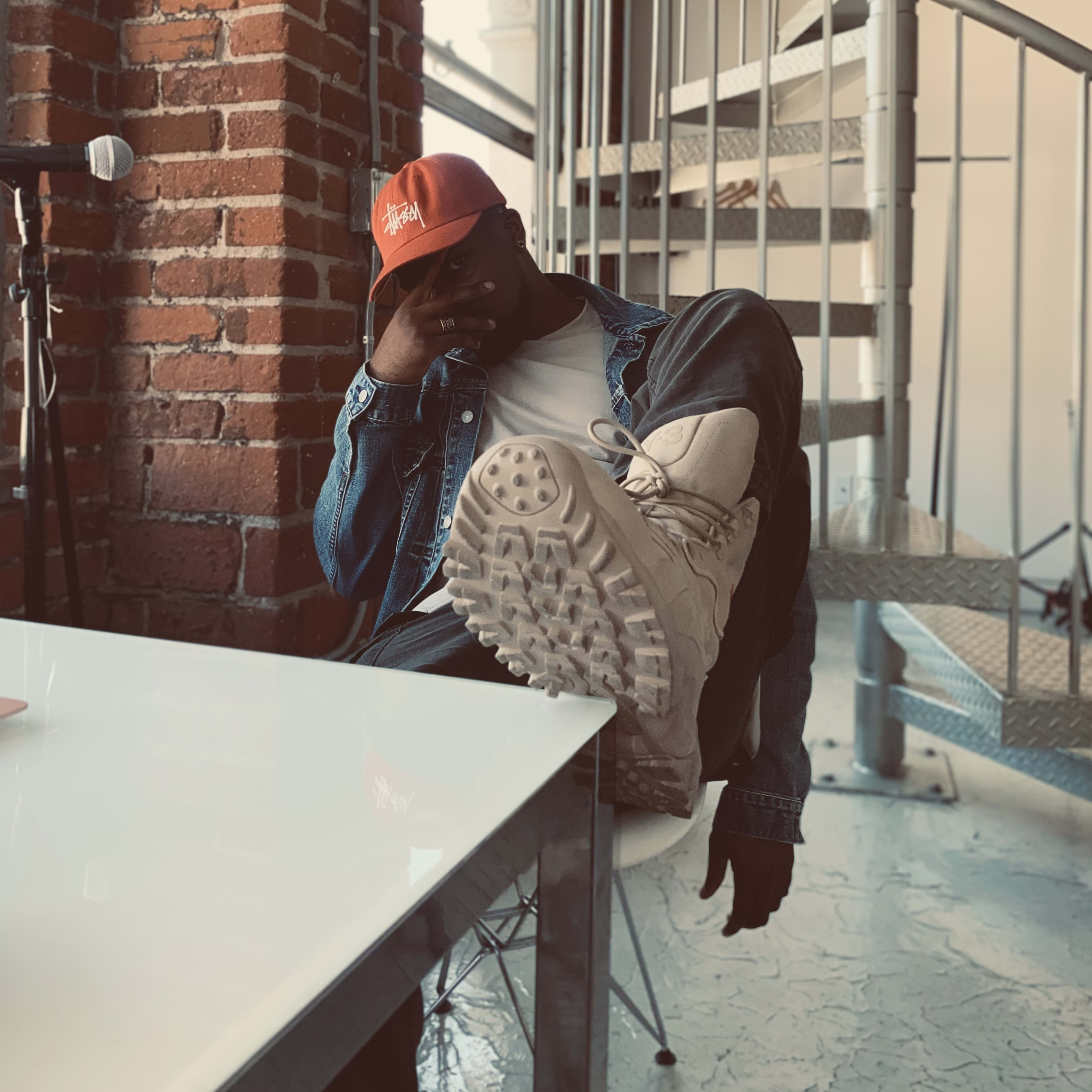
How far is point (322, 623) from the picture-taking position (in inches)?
69.7

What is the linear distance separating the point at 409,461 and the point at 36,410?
0.48 m

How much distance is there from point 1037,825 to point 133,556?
1.96 metres

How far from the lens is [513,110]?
329 cm

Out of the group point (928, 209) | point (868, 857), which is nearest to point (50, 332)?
point (868, 857)

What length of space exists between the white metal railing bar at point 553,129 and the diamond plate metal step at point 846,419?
61 centimetres

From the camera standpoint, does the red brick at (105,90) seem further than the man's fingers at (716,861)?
Yes

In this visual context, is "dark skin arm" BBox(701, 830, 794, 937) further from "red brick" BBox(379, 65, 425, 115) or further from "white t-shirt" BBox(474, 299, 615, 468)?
"red brick" BBox(379, 65, 425, 115)

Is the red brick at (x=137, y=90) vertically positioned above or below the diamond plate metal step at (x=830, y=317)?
above

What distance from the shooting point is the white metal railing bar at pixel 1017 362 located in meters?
1.77

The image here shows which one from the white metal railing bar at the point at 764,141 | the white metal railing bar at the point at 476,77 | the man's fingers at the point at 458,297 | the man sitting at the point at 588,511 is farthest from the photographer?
the white metal railing bar at the point at 476,77

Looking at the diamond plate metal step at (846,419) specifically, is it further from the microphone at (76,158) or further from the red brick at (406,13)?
the microphone at (76,158)

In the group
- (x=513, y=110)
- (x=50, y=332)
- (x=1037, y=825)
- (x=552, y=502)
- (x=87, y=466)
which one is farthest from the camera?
(x=513, y=110)

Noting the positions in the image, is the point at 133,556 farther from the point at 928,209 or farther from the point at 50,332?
the point at 928,209

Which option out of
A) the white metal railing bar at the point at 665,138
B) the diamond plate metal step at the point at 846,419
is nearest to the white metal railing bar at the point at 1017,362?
the diamond plate metal step at the point at 846,419
